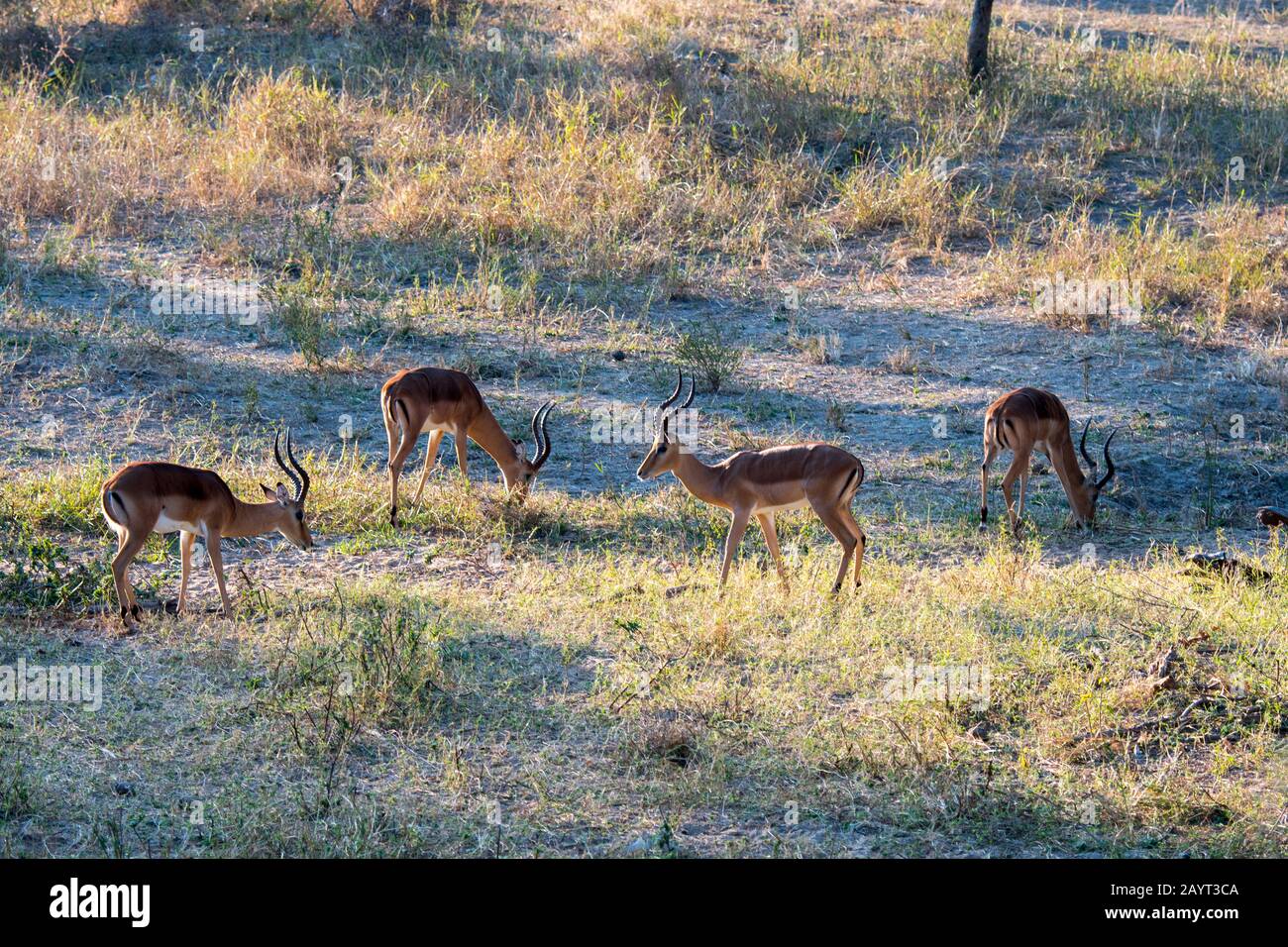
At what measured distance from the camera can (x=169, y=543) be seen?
823 cm

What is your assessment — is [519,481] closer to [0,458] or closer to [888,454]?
[888,454]

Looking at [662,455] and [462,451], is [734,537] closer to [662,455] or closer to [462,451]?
[662,455]

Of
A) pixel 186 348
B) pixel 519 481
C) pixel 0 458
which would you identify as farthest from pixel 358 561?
pixel 186 348

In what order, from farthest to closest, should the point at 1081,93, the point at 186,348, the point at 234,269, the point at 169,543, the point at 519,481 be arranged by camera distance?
the point at 1081,93
the point at 234,269
the point at 186,348
the point at 519,481
the point at 169,543

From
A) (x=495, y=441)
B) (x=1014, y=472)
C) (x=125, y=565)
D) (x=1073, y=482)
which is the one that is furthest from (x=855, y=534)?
(x=125, y=565)

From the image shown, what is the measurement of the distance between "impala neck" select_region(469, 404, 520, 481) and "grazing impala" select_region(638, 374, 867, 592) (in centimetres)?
157

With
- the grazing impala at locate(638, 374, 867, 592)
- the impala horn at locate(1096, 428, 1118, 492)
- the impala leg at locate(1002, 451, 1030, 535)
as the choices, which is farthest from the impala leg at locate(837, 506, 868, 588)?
the impala horn at locate(1096, 428, 1118, 492)

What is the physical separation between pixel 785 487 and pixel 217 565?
289 centimetres

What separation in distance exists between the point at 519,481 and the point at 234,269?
433 cm

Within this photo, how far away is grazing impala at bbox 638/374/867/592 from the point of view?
304 inches

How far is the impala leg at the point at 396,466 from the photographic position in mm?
8719

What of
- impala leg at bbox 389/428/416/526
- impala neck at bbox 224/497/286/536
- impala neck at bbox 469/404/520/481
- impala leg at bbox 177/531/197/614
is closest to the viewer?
impala leg at bbox 177/531/197/614

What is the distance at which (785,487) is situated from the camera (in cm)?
779

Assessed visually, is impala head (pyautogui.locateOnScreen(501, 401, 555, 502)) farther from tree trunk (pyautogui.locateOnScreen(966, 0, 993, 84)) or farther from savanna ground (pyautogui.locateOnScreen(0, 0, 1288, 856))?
tree trunk (pyautogui.locateOnScreen(966, 0, 993, 84))
